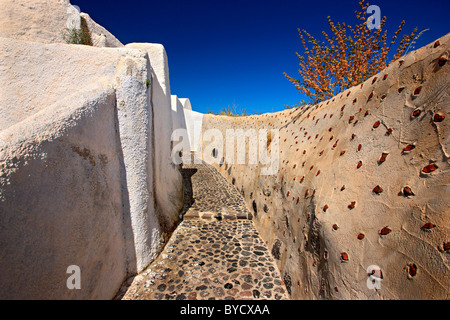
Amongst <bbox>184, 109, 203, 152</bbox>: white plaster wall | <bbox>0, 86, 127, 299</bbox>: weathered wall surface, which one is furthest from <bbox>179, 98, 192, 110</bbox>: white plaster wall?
<bbox>0, 86, 127, 299</bbox>: weathered wall surface

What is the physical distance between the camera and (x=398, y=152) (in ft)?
5.59

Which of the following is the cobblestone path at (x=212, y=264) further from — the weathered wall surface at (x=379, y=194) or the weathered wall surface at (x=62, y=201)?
the weathered wall surface at (x=62, y=201)

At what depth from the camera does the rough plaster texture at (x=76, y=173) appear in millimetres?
1363

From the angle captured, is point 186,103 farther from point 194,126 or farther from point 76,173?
point 76,173

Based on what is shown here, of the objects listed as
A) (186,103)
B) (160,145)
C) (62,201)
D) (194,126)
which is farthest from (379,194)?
(186,103)

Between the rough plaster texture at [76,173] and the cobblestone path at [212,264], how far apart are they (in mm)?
347

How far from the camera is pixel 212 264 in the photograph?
3107 mm

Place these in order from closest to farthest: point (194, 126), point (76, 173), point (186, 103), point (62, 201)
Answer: point (62, 201), point (76, 173), point (194, 126), point (186, 103)

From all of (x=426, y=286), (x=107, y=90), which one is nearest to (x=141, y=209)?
(x=107, y=90)

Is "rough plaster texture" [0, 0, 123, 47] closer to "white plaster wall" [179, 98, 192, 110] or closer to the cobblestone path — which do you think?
the cobblestone path

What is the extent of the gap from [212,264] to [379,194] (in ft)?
8.33

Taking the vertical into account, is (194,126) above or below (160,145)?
above

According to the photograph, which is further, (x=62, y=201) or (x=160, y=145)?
(x=160, y=145)

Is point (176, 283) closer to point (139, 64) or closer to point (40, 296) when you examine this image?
point (40, 296)
